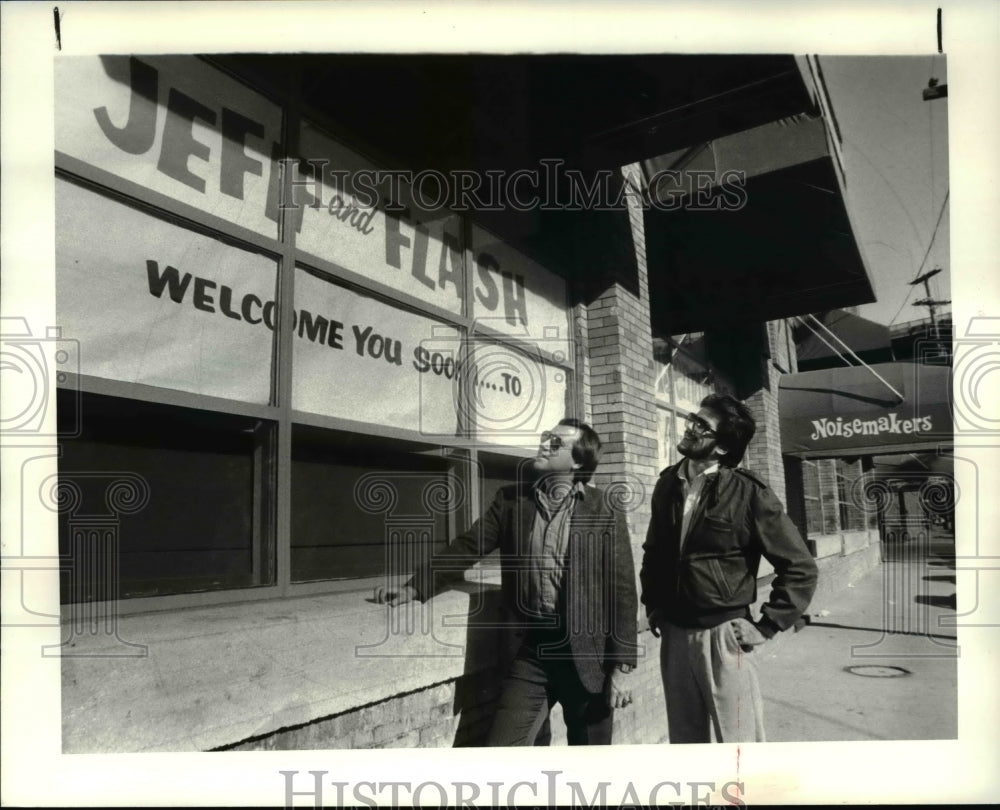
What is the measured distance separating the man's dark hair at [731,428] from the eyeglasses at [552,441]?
0.90 metres

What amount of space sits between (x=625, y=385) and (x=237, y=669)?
8.99ft

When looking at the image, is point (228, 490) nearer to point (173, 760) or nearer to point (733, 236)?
point (173, 760)

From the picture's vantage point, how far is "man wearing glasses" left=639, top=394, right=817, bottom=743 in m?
3.67

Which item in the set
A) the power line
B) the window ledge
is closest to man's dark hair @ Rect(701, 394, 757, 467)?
the power line

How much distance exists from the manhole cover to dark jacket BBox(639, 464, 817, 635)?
60 centimetres

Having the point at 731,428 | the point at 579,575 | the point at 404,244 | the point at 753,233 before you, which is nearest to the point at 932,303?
the point at 753,233

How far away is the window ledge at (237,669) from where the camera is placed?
8.36ft

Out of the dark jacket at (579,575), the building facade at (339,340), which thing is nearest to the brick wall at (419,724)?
the building facade at (339,340)

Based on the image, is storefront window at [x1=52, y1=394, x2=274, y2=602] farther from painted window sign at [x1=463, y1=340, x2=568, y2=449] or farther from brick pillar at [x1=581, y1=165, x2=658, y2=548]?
brick pillar at [x1=581, y1=165, x2=658, y2=548]

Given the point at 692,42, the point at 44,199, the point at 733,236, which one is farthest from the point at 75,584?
the point at 733,236

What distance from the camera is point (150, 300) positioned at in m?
2.79

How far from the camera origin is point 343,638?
308 cm

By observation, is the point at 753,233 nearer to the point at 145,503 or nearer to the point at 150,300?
the point at 150,300

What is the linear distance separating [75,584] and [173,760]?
30.2 inches
